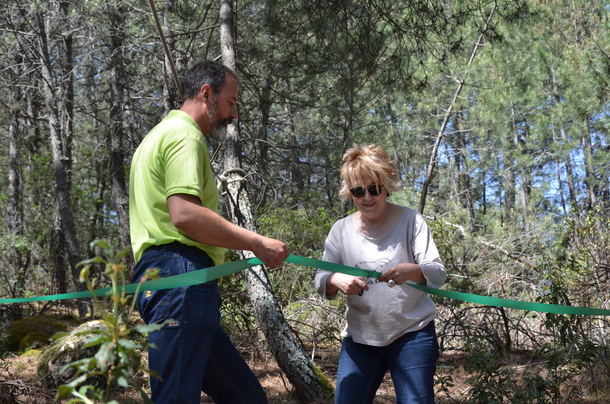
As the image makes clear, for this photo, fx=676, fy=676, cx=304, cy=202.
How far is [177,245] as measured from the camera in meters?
2.46

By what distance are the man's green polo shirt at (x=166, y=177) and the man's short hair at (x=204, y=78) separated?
185 mm

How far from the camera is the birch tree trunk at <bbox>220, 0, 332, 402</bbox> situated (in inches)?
203

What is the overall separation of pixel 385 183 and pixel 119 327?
5.18ft

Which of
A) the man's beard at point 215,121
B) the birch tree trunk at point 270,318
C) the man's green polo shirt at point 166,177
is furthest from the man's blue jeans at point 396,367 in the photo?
the birch tree trunk at point 270,318

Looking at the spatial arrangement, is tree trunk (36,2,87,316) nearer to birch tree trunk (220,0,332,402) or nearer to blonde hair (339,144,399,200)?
birch tree trunk (220,0,332,402)

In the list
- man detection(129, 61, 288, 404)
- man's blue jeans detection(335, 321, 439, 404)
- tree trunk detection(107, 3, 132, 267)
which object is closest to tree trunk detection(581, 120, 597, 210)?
tree trunk detection(107, 3, 132, 267)

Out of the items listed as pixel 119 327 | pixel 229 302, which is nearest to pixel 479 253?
pixel 229 302

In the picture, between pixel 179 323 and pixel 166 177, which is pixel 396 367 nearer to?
pixel 179 323

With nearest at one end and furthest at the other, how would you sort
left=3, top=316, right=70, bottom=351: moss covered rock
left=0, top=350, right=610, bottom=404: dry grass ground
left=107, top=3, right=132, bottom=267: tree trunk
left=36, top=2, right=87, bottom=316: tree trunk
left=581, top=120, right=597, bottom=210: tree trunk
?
1. left=0, top=350, right=610, bottom=404: dry grass ground
2. left=3, top=316, right=70, bottom=351: moss covered rock
3. left=107, top=3, right=132, bottom=267: tree trunk
4. left=36, top=2, right=87, bottom=316: tree trunk
5. left=581, top=120, right=597, bottom=210: tree trunk

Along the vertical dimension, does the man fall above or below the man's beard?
below

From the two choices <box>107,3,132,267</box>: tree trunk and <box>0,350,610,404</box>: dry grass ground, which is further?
<box>107,3,132,267</box>: tree trunk

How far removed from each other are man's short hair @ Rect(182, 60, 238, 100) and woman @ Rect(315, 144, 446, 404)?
64 centimetres

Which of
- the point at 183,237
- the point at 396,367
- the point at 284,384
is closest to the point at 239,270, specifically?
the point at 183,237

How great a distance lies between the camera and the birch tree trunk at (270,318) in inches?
203
